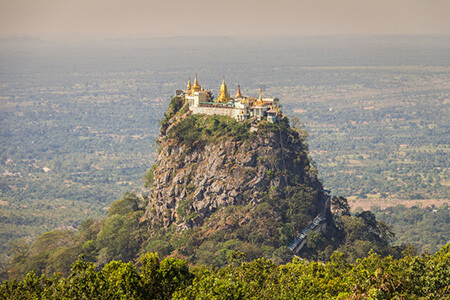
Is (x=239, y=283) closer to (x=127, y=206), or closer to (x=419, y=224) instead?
(x=127, y=206)

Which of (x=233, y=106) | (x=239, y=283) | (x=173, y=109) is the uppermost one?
(x=233, y=106)

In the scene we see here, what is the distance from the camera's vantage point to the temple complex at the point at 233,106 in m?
78.5

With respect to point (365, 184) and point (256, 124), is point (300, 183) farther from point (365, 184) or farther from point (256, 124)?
point (365, 184)

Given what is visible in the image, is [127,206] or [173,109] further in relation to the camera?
[173,109]

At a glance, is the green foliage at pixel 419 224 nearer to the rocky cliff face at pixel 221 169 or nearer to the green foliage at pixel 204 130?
the rocky cliff face at pixel 221 169

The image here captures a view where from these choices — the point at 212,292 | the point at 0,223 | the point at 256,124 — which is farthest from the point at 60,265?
the point at 0,223

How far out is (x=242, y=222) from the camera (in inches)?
2884

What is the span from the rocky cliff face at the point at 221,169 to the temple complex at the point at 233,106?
110 cm

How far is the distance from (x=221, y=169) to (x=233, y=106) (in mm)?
8776

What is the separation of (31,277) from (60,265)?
1297 inches

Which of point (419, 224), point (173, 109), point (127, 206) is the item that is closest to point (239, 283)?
point (127, 206)

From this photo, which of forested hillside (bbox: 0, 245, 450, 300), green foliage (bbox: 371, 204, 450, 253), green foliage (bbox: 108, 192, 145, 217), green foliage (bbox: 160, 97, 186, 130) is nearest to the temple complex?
green foliage (bbox: 160, 97, 186, 130)

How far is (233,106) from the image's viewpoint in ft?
267

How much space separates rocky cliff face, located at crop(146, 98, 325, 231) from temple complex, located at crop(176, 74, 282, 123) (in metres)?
1.10
